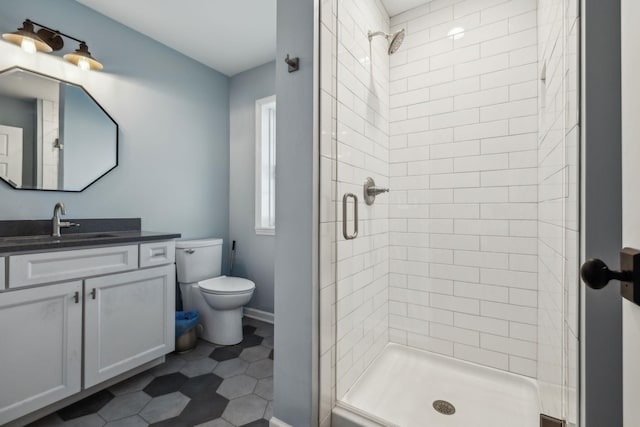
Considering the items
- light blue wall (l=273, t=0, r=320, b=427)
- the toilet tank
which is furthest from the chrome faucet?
light blue wall (l=273, t=0, r=320, b=427)

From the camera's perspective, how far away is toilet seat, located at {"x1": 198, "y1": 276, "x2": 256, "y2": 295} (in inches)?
87.4

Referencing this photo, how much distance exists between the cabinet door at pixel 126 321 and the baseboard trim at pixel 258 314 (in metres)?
0.96

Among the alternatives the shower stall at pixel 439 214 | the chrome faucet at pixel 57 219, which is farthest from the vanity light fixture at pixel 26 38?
the shower stall at pixel 439 214

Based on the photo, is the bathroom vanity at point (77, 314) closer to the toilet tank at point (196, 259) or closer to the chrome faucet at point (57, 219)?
the chrome faucet at point (57, 219)

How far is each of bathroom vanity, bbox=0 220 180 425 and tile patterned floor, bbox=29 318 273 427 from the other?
0.09m

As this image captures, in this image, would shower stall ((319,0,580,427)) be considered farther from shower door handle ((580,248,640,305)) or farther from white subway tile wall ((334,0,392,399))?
shower door handle ((580,248,640,305))

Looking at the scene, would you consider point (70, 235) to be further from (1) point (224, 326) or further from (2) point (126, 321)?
(1) point (224, 326)

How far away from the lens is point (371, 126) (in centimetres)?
172

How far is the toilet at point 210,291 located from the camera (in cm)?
225

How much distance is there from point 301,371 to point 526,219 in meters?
1.45

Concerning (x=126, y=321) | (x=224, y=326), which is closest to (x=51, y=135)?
(x=126, y=321)

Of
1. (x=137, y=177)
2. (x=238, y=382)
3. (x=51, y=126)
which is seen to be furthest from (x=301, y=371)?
(x=51, y=126)

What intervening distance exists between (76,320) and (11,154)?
3.82 ft

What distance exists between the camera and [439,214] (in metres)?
1.84
